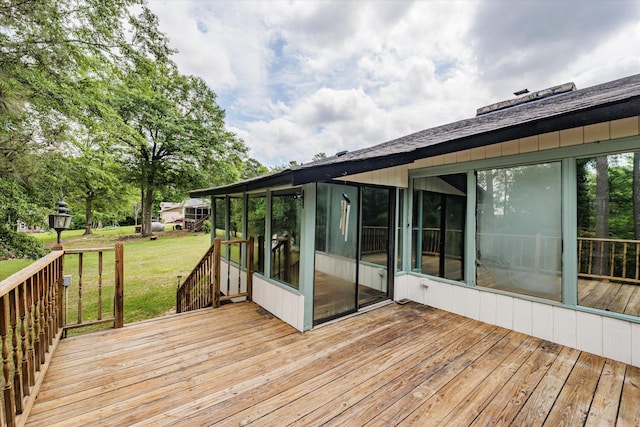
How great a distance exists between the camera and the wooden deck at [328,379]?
1795mm

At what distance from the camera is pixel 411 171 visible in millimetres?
4324

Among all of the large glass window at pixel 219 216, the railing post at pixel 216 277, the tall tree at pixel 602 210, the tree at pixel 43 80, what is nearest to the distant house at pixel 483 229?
the tall tree at pixel 602 210

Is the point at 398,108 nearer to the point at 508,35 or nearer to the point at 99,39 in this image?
the point at 508,35

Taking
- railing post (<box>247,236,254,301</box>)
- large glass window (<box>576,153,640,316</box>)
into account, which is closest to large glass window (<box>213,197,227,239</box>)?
railing post (<box>247,236,254,301</box>)

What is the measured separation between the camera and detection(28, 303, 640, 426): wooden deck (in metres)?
1.79

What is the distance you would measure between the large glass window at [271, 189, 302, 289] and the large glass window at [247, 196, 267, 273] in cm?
33

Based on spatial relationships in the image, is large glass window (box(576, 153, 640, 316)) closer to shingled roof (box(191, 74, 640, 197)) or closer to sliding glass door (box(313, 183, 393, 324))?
shingled roof (box(191, 74, 640, 197))

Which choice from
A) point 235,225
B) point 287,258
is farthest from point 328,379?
point 235,225

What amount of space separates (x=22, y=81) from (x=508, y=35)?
1050 centimetres

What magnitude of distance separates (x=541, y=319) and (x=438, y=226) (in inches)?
70.7

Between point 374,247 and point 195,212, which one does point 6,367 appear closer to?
point 374,247

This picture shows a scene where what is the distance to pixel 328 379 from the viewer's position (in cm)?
221

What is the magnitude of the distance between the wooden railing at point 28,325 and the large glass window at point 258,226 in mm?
2375

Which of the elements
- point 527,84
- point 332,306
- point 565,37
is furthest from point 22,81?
point 527,84
